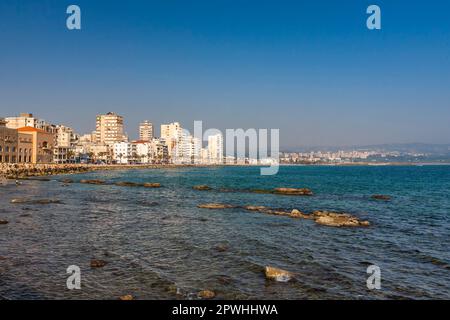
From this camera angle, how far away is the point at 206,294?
1709 cm

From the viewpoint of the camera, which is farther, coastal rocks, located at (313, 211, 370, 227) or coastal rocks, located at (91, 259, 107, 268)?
coastal rocks, located at (313, 211, 370, 227)

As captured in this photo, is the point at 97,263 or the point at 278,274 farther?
the point at 97,263

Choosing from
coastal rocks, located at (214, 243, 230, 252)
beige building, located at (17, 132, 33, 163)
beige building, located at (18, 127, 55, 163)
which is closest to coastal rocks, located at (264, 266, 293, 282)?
coastal rocks, located at (214, 243, 230, 252)

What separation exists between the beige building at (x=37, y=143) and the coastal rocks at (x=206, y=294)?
169593 millimetres

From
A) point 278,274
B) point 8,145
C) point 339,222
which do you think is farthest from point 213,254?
point 8,145

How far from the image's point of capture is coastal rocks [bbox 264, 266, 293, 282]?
19.6m

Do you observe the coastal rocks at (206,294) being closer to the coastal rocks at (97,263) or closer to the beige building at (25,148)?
the coastal rocks at (97,263)

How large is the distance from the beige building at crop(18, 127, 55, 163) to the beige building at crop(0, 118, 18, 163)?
191 inches

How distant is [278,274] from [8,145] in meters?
163

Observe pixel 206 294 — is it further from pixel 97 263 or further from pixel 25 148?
pixel 25 148

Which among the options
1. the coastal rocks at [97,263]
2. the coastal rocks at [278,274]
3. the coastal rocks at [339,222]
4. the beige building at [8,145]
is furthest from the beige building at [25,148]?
the coastal rocks at [278,274]

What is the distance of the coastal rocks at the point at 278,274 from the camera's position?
773 inches

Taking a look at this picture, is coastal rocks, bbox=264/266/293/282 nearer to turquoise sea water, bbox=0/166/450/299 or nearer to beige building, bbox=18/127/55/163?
turquoise sea water, bbox=0/166/450/299

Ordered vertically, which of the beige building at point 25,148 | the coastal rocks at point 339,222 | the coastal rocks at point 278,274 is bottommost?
the coastal rocks at point 339,222
